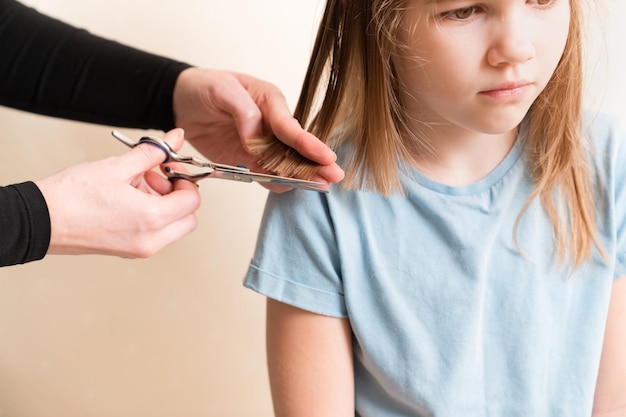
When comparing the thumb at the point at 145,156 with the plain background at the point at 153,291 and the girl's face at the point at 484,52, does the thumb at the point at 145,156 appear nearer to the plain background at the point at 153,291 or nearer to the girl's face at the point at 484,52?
the girl's face at the point at 484,52

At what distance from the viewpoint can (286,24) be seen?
1.24 m

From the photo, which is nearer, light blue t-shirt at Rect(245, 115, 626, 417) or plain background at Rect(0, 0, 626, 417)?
light blue t-shirt at Rect(245, 115, 626, 417)

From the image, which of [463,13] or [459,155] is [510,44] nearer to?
[463,13]

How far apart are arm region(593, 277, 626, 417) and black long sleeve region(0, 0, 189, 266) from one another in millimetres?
571

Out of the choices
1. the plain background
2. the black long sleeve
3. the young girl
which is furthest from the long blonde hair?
the plain background

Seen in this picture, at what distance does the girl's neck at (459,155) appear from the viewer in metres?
0.88

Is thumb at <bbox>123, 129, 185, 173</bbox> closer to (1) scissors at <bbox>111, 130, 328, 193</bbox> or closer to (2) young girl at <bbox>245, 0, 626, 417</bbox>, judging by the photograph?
(1) scissors at <bbox>111, 130, 328, 193</bbox>

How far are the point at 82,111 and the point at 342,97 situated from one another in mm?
375

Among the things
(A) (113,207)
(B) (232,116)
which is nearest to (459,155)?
(B) (232,116)

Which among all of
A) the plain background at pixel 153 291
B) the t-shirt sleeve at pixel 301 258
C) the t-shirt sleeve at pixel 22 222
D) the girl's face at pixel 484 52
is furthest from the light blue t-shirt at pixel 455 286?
the plain background at pixel 153 291

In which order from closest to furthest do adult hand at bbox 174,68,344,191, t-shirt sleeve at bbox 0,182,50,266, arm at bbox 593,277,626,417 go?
t-shirt sleeve at bbox 0,182,50,266 → adult hand at bbox 174,68,344,191 → arm at bbox 593,277,626,417

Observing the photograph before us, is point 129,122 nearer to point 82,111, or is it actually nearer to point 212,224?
point 82,111

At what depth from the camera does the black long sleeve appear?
1.02 metres

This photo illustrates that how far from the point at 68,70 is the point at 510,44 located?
0.58 meters
